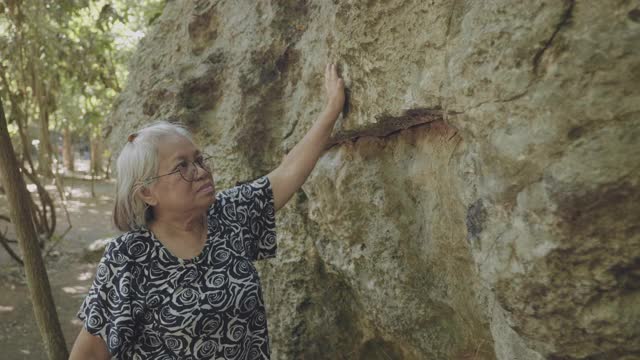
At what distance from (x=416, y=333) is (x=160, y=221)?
103 cm

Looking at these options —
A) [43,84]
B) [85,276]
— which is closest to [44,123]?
[43,84]

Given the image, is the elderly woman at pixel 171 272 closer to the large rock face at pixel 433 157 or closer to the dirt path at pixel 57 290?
the large rock face at pixel 433 157

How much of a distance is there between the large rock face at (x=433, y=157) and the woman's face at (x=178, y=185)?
588 millimetres

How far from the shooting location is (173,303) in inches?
79.7

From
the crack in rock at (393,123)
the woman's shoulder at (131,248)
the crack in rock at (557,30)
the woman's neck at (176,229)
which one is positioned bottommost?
the woman's shoulder at (131,248)

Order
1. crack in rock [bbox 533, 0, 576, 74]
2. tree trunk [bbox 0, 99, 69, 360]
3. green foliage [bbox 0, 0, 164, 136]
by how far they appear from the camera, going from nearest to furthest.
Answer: crack in rock [bbox 533, 0, 576, 74], tree trunk [bbox 0, 99, 69, 360], green foliage [bbox 0, 0, 164, 136]

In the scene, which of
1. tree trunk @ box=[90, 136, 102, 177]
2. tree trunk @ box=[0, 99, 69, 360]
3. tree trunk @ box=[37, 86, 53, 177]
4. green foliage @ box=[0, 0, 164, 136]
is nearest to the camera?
tree trunk @ box=[0, 99, 69, 360]

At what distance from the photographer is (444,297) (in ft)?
7.36

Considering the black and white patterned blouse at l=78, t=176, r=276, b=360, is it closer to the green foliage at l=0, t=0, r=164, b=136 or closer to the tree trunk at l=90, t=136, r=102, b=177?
the green foliage at l=0, t=0, r=164, b=136

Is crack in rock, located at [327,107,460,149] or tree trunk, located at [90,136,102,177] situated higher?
crack in rock, located at [327,107,460,149]

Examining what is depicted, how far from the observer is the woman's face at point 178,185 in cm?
209

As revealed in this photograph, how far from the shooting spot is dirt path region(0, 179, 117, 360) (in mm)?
5840

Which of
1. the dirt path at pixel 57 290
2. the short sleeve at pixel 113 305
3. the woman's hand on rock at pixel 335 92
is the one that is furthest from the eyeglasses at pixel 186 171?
the dirt path at pixel 57 290

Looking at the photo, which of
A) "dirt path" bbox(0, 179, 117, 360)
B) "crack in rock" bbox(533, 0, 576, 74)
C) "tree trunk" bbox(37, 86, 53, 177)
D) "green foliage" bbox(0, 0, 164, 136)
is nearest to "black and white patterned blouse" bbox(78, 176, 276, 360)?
"crack in rock" bbox(533, 0, 576, 74)
